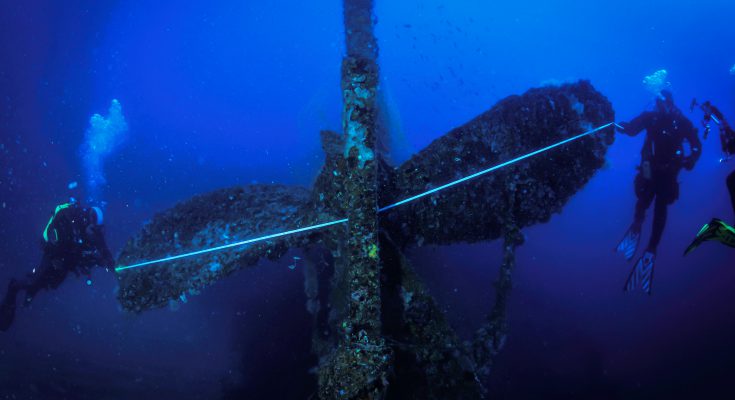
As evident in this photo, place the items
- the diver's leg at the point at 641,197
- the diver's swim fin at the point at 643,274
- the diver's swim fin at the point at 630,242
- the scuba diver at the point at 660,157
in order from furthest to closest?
1. the diver's leg at the point at 641,197
2. the diver's swim fin at the point at 630,242
3. the scuba diver at the point at 660,157
4. the diver's swim fin at the point at 643,274

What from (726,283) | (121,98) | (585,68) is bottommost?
(726,283)

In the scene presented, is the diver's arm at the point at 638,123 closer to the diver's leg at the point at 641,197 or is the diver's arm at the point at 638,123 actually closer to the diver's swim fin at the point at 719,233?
the diver's leg at the point at 641,197

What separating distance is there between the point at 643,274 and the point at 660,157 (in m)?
2.50

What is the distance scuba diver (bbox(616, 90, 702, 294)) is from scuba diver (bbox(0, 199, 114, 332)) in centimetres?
1112

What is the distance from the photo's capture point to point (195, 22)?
77125 mm

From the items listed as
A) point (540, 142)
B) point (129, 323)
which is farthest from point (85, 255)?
point (540, 142)

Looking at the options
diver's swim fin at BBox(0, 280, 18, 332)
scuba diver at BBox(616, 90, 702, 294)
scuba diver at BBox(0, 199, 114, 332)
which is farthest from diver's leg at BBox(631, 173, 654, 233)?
diver's swim fin at BBox(0, 280, 18, 332)

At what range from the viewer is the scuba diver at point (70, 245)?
8203 mm

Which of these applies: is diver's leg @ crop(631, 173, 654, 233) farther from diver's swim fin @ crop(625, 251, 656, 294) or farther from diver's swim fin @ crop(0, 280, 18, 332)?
diver's swim fin @ crop(0, 280, 18, 332)

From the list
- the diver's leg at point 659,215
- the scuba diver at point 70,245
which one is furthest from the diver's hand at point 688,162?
the scuba diver at point 70,245

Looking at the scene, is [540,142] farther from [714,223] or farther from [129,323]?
[129,323]

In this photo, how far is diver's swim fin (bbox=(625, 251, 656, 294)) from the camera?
602cm

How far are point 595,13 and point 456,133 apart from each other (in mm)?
122193

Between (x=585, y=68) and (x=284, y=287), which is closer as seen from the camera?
(x=284, y=287)
